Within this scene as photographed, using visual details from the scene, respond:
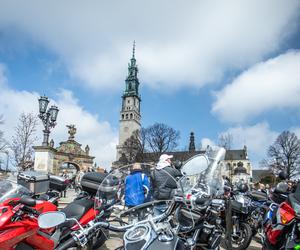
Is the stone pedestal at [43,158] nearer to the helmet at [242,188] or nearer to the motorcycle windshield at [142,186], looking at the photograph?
the helmet at [242,188]

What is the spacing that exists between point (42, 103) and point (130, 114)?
83367mm

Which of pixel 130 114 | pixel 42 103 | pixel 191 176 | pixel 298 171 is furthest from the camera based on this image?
pixel 130 114

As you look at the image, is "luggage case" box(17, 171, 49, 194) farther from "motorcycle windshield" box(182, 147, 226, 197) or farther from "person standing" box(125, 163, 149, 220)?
"motorcycle windshield" box(182, 147, 226, 197)

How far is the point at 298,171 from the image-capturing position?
49312 millimetres

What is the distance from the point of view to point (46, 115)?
1366 cm

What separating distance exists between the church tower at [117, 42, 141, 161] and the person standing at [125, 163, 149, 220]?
89.2 m

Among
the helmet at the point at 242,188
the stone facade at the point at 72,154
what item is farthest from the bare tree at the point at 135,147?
the helmet at the point at 242,188

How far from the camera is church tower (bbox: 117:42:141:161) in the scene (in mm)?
95312

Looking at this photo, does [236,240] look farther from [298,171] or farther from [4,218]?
[298,171]

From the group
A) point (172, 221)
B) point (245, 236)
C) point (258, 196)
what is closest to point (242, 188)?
point (258, 196)

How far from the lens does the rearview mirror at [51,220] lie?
2230 millimetres

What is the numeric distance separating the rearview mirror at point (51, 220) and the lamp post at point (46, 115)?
11.4 m

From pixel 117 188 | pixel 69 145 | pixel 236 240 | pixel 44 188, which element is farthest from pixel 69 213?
pixel 69 145

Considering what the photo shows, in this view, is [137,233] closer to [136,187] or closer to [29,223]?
[136,187]
